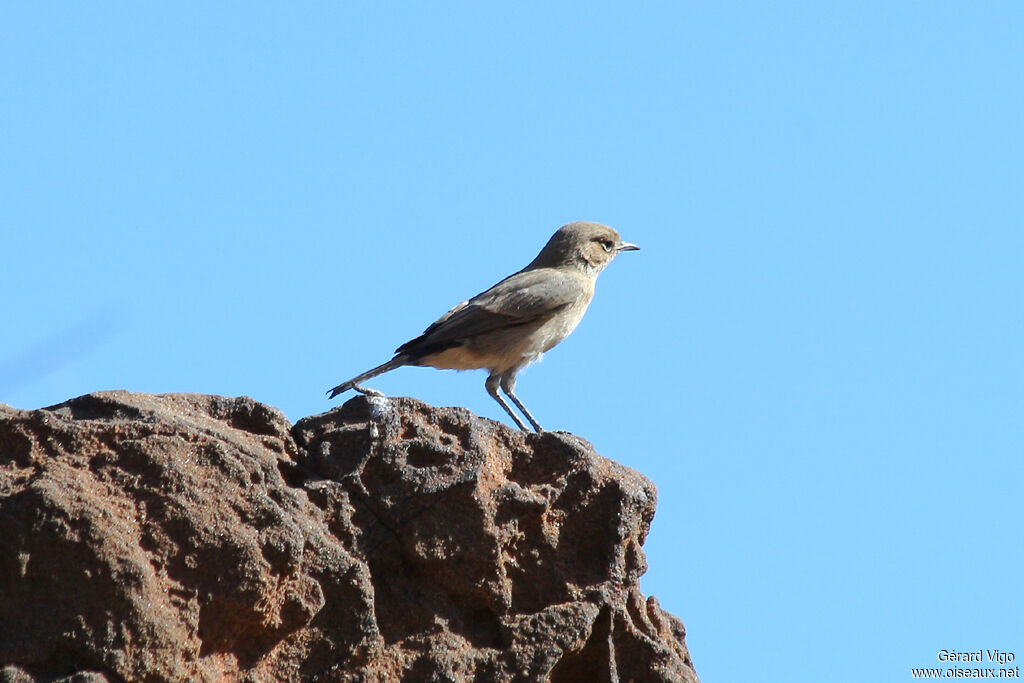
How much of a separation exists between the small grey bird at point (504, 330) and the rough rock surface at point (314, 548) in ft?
11.6

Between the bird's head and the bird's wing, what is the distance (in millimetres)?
727

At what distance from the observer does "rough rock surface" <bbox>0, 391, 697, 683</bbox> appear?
488 cm

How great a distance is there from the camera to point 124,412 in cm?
566

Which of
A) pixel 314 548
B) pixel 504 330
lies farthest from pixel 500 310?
pixel 314 548

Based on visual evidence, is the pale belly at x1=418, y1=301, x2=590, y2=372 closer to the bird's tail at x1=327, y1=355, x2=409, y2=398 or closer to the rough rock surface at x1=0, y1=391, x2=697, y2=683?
the bird's tail at x1=327, y1=355, x2=409, y2=398

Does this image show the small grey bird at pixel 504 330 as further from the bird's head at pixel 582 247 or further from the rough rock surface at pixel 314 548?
the rough rock surface at pixel 314 548

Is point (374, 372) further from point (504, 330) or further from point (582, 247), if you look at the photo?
point (582, 247)

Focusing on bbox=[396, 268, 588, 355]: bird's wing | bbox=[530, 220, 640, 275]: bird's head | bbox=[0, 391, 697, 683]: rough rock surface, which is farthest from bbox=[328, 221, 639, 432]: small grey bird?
bbox=[0, 391, 697, 683]: rough rock surface

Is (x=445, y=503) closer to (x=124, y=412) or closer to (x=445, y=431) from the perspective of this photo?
(x=445, y=431)

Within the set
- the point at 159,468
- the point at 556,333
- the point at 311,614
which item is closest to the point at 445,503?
the point at 311,614

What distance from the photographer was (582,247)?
11562 millimetres

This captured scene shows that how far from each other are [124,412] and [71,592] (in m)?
1.00

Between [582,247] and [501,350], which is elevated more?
[582,247]

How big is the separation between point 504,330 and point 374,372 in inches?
45.0
